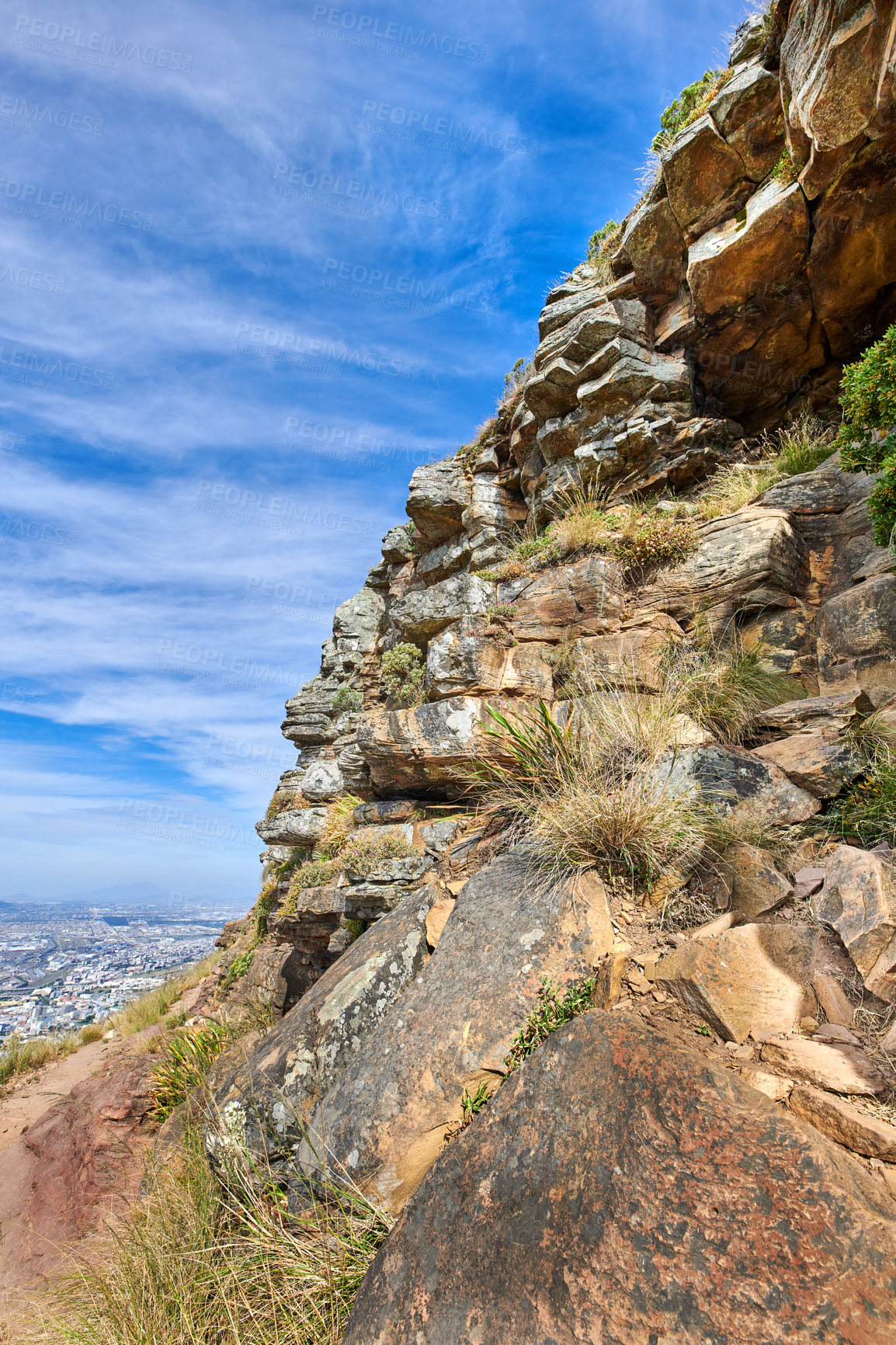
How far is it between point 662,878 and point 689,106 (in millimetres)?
14284

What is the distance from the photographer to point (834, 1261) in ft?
5.77

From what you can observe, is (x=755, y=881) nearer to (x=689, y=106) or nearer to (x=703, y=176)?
(x=703, y=176)

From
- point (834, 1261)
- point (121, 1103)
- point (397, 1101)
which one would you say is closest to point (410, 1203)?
point (397, 1101)

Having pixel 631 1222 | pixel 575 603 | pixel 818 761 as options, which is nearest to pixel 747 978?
pixel 631 1222

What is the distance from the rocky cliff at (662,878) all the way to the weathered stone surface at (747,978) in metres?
0.01

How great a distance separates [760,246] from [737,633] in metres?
6.91

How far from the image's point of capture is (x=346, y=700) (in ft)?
50.6

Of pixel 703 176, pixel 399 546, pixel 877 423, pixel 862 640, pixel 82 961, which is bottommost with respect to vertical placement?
pixel 82 961

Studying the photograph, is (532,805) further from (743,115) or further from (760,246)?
(743,115)

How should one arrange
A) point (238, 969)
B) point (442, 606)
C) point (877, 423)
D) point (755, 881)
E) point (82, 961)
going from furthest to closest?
point (82, 961), point (238, 969), point (442, 606), point (877, 423), point (755, 881)

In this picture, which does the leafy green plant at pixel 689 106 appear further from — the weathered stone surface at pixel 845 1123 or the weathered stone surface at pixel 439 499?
the weathered stone surface at pixel 845 1123

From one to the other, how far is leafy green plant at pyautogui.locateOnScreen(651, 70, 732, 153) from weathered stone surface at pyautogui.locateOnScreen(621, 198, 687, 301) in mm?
1218

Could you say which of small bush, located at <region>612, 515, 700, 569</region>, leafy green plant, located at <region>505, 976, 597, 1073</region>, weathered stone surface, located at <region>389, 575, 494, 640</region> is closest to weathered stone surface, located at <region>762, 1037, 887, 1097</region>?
leafy green plant, located at <region>505, 976, 597, 1073</region>

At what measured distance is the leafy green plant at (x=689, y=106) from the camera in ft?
33.2
